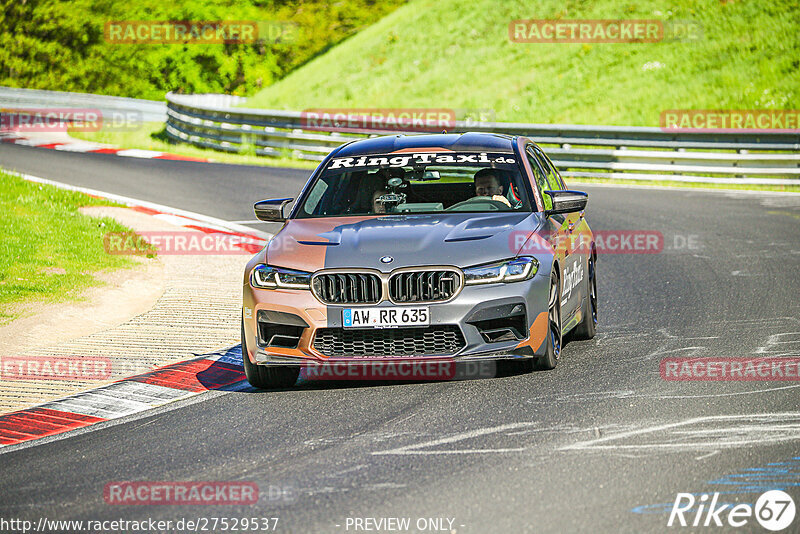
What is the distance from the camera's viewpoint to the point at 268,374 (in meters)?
7.79

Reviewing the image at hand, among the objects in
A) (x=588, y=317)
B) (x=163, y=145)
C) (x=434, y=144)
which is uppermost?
(x=434, y=144)

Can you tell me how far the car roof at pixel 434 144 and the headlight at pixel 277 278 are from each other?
185 cm

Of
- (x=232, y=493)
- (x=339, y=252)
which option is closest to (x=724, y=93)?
(x=339, y=252)

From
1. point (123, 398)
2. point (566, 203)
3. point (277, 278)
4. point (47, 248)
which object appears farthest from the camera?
point (47, 248)

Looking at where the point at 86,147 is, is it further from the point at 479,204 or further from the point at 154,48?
the point at 154,48

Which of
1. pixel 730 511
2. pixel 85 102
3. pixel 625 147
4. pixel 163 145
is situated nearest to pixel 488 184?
pixel 730 511

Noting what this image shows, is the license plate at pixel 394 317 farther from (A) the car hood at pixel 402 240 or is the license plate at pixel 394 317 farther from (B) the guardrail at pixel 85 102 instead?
(B) the guardrail at pixel 85 102

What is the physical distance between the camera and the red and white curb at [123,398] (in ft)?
23.2

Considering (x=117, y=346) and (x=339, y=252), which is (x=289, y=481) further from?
(x=117, y=346)

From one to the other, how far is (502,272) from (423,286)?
0.52 metres

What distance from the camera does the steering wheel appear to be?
8.51 metres

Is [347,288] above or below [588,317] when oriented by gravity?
above

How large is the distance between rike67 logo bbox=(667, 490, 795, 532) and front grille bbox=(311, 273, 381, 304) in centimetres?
272

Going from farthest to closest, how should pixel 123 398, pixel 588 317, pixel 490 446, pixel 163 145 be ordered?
pixel 163 145 < pixel 588 317 < pixel 123 398 < pixel 490 446
